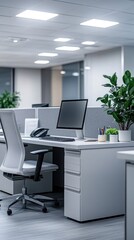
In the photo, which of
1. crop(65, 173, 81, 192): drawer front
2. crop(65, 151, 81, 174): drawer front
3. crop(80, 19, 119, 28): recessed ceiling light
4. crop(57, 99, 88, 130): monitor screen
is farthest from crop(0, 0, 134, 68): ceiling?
crop(65, 173, 81, 192): drawer front

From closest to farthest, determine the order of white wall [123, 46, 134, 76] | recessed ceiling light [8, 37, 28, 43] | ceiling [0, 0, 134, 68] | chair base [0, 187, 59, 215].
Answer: chair base [0, 187, 59, 215]
ceiling [0, 0, 134, 68]
recessed ceiling light [8, 37, 28, 43]
white wall [123, 46, 134, 76]

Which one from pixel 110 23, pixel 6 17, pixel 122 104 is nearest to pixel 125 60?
pixel 110 23

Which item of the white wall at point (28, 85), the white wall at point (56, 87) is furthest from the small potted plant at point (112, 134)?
the white wall at point (28, 85)

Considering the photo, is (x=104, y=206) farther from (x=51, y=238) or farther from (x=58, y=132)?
(x=58, y=132)

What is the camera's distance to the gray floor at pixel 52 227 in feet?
8.68

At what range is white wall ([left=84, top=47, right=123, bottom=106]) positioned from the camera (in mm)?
7600

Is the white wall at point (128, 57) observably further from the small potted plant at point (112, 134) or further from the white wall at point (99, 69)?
the small potted plant at point (112, 134)

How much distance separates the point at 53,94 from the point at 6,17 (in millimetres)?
5865

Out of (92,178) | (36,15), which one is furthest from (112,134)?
(36,15)

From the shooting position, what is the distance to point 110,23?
5.54 metres

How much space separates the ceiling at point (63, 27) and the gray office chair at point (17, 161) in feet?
5.91

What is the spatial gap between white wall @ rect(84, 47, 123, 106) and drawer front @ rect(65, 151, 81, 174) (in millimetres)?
4713

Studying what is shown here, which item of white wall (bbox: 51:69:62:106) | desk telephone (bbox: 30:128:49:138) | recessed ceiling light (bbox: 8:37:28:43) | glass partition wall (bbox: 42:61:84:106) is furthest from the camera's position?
white wall (bbox: 51:69:62:106)

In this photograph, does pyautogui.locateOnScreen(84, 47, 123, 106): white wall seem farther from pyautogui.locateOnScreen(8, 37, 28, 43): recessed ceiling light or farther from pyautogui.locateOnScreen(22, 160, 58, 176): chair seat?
pyautogui.locateOnScreen(22, 160, 58, 176): chair seat
